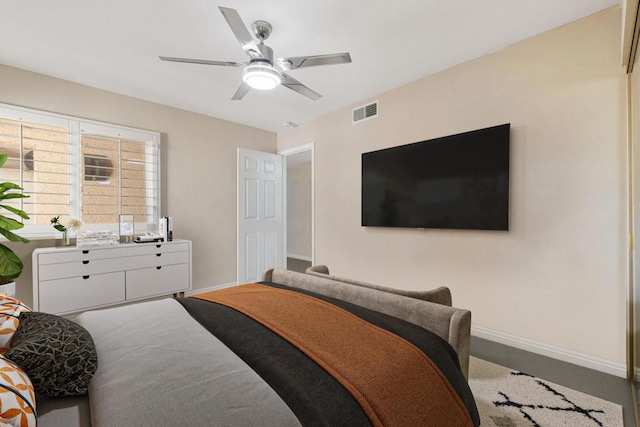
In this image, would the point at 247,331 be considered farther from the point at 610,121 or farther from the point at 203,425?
the point at 610,121

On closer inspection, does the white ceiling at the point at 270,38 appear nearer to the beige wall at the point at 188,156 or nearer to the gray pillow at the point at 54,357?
the beige wall at the point at 188,156

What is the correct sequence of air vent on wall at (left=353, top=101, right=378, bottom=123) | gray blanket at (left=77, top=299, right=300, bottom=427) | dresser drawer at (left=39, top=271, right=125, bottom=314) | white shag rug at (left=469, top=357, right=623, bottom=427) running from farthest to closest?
air vent on wall at (left=353, top=101, right=378, bottom=123) < dresser drawer at (left=39, top=271, right=125, bottom=314) < white shag rug at (left=469, top=357, right=623, bottom=427) < gray blanket at (left=77, top=299, right=300, bottom=427)

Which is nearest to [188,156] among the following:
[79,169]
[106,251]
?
[79,169]

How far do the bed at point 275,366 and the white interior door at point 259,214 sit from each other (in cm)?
275

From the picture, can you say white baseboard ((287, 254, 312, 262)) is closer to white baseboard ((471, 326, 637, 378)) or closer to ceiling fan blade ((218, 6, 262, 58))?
white baseboard ((471, 326, 637, 378))

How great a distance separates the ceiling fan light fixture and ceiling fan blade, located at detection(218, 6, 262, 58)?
3.7 inches

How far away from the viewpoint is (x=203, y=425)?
0.72 meters

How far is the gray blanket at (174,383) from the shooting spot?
75 centimetres

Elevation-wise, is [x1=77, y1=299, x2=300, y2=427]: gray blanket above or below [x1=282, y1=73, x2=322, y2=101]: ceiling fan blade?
below

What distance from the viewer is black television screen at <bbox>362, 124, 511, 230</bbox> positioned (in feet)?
8.22

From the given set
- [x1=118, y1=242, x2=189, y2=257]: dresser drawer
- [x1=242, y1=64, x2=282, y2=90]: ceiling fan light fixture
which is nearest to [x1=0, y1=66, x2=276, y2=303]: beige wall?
[x1=118, y1=242, x2=189, y2=257]: dresser drawer

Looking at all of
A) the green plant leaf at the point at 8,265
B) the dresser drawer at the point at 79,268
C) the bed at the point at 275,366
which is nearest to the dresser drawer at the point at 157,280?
the dresser drawer at the point at 79,268

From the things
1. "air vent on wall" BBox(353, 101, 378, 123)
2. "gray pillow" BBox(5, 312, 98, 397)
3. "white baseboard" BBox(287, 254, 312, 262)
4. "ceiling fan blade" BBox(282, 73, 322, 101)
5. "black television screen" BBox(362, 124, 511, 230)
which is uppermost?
"air vent on wall" BBox(353, 101, 378, 123)

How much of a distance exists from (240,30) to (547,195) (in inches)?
101
